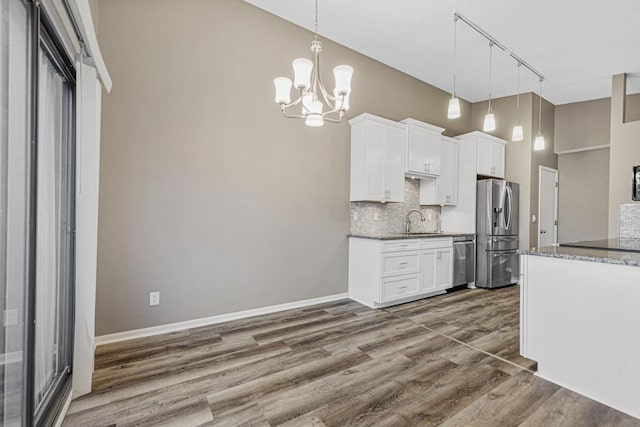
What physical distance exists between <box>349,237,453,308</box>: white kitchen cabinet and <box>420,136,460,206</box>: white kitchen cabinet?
76 cm

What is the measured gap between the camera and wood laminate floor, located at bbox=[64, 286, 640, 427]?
1668 mm

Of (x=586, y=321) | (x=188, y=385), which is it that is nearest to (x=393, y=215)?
(x=586, y=321)

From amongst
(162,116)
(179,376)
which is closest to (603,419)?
(179,376)

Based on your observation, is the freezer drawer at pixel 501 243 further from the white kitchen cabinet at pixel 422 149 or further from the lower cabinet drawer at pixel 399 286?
the lower cabinet drawer at pixel 399 286

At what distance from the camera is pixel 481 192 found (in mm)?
4773

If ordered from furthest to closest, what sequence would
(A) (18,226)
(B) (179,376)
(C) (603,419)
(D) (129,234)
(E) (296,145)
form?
(E) (296,145) < (D) (129,234) < (B) (179,376) < (C) (603,419) < (A) (18,226)

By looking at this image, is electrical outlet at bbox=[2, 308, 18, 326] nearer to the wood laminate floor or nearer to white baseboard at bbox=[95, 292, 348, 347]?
the wood laminate floor

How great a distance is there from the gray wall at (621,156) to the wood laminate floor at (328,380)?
2971mm

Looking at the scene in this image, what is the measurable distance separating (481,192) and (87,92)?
201 inches

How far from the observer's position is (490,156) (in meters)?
5.02

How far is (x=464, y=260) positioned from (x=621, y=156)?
2.70 meters

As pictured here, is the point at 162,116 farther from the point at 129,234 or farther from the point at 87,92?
the point at 129,234

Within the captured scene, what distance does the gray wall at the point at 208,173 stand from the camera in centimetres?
259

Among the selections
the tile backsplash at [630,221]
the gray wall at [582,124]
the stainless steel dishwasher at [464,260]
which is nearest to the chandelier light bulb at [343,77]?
the stainless steel dishwasher at [464,260]
